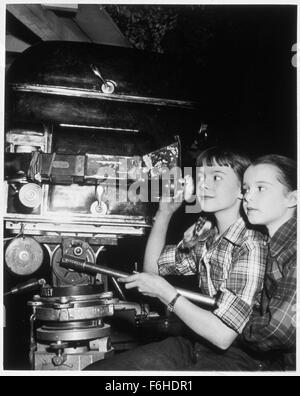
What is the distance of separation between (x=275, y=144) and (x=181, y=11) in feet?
5.54

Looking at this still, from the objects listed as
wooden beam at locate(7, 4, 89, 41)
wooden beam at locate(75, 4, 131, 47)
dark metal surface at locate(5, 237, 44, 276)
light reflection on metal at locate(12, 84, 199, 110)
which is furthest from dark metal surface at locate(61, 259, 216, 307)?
wooden beam at locate(75, 4, 131, 47)

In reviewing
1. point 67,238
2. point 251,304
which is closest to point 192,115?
point 67,238

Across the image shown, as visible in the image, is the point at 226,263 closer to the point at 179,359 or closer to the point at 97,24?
the point at 179,359

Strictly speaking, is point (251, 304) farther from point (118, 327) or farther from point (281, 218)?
point (118, 327)

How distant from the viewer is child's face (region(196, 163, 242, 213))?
5.01 feet

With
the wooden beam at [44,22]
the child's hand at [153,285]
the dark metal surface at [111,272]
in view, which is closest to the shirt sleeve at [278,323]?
the dark metal surface at [111,272]

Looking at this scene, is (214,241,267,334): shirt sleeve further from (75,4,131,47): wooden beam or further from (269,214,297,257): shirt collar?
(75,4,131,47): wooden beam

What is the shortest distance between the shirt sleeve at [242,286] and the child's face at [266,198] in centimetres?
11

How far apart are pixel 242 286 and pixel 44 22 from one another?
1.88 m

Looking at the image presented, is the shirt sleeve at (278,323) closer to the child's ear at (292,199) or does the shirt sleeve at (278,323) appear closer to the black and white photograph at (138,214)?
the black and white photograph at (138,214)

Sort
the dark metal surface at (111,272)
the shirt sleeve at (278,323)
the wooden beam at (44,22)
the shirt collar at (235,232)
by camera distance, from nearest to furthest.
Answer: the shirt sleeve at (278,323) < the dark metal surface at (111,272) < the shirt collar at (235,232) < the wooden beam at (44,22)

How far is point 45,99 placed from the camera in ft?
5.63

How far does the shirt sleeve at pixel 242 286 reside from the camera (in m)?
1.25

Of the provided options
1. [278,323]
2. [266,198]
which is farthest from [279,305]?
[266,198]
